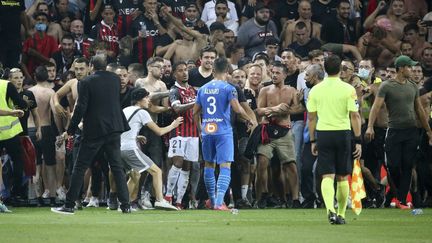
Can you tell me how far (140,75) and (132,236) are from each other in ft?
30.1

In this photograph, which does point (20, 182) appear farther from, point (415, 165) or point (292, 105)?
point (415, 165)

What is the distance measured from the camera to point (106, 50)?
26234 millimetres

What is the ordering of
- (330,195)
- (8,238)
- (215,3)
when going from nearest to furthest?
(8,238)
(330,195)
(215,3)

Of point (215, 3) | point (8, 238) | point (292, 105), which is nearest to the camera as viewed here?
point (8, 238)

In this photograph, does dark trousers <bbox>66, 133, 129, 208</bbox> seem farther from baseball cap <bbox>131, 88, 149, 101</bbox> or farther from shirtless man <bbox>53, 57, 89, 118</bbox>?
shirtless man <bbox>53, 57, 89, 118</bbox>

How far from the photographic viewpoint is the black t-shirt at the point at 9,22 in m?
26.5

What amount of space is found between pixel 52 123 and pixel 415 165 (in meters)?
6.74

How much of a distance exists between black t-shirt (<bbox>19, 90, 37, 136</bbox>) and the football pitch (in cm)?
257

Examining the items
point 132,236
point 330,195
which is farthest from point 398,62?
point 132,236

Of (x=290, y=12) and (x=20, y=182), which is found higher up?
(x=290, y=12)

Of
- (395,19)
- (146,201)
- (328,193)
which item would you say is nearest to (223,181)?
(146,201)

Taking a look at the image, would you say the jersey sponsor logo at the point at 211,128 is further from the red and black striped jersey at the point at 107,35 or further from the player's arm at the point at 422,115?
the red and black striped jersey at the point at 107,35

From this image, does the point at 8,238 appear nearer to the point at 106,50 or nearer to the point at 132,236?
the point at 132,236

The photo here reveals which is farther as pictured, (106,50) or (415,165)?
(106,50)
